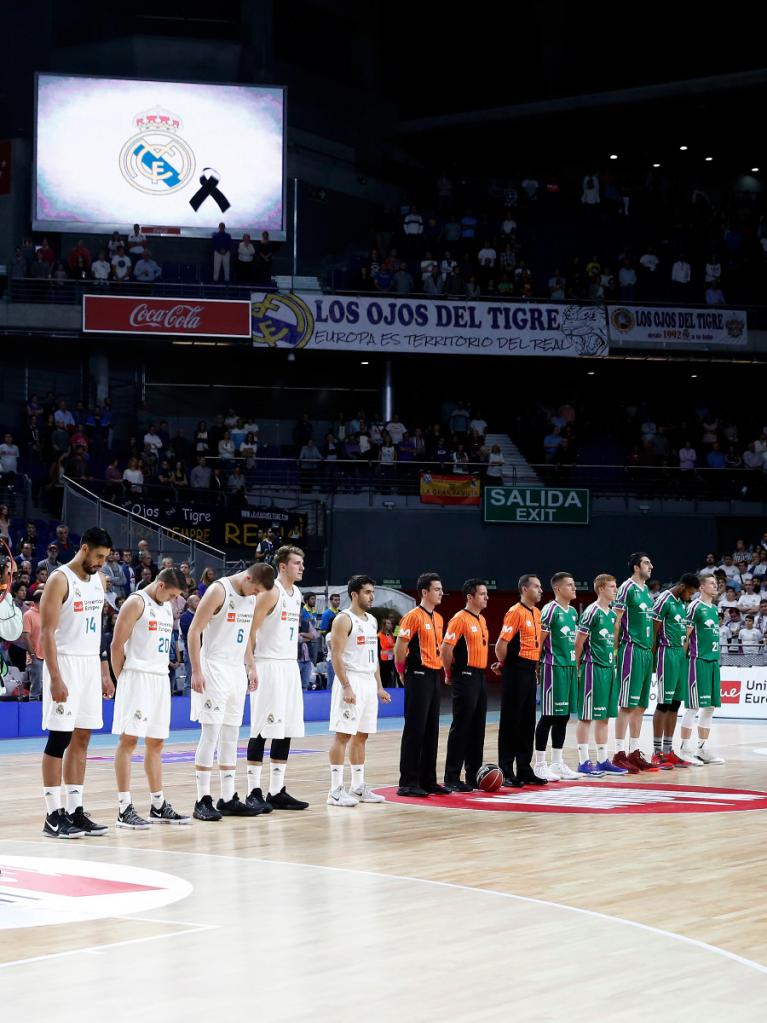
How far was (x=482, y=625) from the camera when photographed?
13125mm

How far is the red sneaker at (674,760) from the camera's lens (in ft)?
51.4

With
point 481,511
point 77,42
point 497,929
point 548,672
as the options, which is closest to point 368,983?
point 497,929

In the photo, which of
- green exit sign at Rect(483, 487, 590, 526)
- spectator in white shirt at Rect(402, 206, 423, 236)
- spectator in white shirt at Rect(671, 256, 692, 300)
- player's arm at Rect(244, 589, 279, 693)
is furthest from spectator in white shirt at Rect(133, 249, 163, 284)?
player's arm at Rect(244, 589, 279, 693)

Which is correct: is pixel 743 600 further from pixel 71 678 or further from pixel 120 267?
pixel 71 678

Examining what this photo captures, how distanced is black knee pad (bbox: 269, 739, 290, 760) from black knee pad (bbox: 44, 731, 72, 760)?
2281 millimetres

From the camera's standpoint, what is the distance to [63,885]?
8.20m

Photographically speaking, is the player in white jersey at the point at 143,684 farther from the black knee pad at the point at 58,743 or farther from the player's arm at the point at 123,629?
the black knee pad at the point at 58,743

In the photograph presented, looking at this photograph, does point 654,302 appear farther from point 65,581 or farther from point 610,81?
point 65,581

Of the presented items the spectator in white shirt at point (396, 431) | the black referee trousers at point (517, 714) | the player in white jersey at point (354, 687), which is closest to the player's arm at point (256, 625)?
the player in white jersey at point (354, 687)

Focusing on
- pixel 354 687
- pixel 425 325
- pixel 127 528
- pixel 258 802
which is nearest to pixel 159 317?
pixel 425 325

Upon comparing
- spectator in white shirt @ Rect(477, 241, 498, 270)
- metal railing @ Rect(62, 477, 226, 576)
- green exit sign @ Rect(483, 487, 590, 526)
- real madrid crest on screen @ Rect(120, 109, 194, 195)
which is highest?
real madrid crest on screen @ Rect(120, 109, 194, 195)

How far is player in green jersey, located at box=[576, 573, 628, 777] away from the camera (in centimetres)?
1451

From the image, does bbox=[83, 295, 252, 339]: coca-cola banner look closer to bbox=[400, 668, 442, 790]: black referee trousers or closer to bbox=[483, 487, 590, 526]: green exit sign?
bbox=[483, 487, 590, 526]: green exit sign

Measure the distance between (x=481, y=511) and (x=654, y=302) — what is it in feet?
22.3
